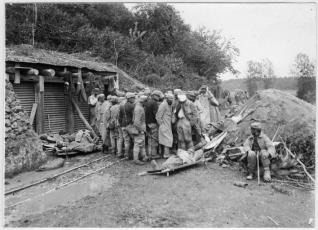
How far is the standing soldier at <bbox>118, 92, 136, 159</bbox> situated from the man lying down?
128 centimetres

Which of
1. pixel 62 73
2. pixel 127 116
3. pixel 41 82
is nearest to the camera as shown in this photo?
pixel 127 116

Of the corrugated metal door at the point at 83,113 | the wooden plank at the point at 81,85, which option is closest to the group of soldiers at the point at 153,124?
the wooden plank at the point at 81,85

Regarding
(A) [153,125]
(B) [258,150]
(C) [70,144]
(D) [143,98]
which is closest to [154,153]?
(A) [153,125]

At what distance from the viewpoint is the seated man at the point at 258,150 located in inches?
272

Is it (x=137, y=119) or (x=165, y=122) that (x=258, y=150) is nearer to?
(x=165, y=122)

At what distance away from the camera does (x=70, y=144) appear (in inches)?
412

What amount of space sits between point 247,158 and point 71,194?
13.4ft

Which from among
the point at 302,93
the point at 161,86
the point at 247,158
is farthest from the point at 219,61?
the point at 247,158

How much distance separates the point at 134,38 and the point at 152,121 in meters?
17.1

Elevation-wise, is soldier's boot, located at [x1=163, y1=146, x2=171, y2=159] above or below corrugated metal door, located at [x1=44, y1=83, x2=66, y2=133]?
below

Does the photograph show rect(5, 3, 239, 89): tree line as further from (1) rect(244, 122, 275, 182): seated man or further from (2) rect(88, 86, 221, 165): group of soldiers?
(1) rect(244, 122, 275, 182): seated man

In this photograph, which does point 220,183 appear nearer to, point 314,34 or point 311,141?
point 311,141

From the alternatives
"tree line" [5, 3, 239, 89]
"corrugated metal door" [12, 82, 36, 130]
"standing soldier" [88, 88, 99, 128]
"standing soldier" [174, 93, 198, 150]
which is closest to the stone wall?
"corrugated metal door" [12, 82, 36, 130]

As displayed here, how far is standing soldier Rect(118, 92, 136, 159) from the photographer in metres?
8.78
